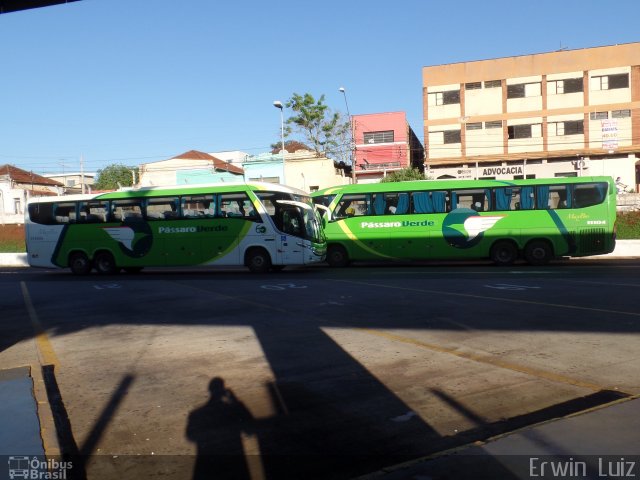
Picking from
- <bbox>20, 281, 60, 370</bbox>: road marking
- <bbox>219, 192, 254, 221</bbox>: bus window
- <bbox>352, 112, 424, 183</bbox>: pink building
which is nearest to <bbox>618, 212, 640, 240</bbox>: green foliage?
<bbox>352, 112, 424, 183</bbox>: pink building

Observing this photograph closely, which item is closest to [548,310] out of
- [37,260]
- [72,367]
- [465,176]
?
[72,367]

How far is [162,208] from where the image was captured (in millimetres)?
23562

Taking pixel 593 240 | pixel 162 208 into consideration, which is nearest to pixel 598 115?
pixel 593 240

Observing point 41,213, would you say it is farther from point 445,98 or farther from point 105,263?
point 445,98

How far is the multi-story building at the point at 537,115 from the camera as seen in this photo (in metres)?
41.6

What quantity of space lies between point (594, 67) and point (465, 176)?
38.6 feet

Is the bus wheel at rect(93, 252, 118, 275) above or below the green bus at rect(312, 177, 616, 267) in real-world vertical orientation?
below

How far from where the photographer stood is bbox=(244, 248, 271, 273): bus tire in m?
22.3

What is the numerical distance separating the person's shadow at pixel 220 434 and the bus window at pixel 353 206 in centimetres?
1854

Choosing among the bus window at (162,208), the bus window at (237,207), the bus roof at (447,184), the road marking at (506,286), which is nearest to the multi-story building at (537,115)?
the bus roof at (447,184)

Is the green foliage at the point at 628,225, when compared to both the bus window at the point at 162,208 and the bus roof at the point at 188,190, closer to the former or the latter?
Answer: the bus roof at the point at 188,190

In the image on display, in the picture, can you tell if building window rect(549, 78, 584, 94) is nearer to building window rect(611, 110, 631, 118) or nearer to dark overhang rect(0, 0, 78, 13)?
building window rect(611, 110, 631, 118)

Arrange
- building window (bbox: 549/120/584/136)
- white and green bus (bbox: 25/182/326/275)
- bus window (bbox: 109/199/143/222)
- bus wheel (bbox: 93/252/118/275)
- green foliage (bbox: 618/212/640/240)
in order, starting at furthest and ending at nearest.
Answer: building window (bbox: 549/120/584/136)
green foliage (bbox: 618/212/640/240)
bus wheel (bbox: 93/252/118/275)
bus window (bbox: 109/199/143/222)
white and green bus (bbox: 25/182/326/275)

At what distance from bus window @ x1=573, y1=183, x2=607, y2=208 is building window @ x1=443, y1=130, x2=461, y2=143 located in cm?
2370
